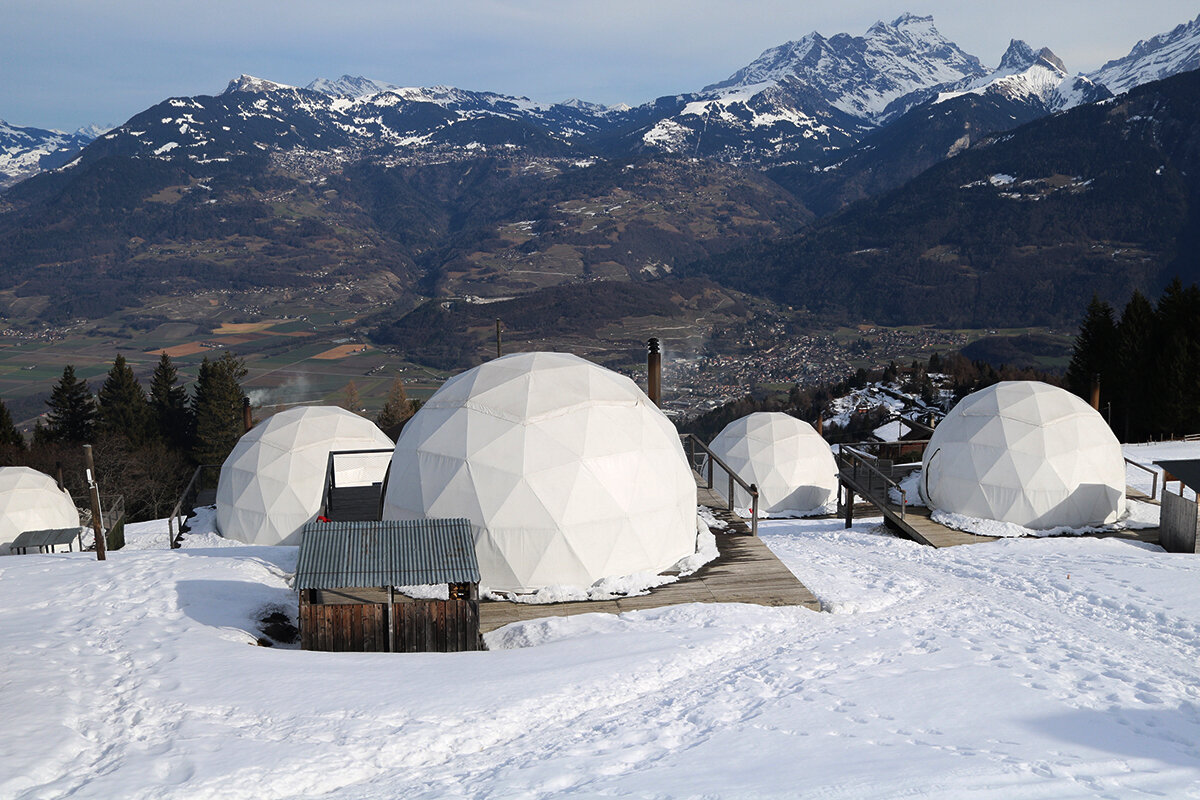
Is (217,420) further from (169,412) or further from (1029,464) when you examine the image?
(1029,464)

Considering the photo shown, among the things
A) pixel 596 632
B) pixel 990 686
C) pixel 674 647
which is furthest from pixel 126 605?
pixel 990 686

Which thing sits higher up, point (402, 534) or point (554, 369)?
point (554, 369)

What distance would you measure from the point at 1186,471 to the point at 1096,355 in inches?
1478

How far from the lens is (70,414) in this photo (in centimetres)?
6034

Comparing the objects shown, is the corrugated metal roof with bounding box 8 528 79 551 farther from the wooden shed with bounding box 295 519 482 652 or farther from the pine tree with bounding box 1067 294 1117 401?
the pine tree with bounding box 1067 294 1117 401

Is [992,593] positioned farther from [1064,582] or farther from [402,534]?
[402,534]

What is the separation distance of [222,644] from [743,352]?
149 meters

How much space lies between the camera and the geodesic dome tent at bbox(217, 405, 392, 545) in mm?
25953

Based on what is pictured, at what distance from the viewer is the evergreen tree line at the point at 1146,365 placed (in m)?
43.8

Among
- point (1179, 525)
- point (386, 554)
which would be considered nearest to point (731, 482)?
point (1179, 525)

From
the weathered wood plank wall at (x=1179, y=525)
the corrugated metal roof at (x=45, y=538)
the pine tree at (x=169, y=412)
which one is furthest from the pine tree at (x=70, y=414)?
the weathered wood plank wall at (x=1179, y=525)

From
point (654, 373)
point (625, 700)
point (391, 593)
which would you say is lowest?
point (625, 700)

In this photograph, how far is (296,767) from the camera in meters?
8.36

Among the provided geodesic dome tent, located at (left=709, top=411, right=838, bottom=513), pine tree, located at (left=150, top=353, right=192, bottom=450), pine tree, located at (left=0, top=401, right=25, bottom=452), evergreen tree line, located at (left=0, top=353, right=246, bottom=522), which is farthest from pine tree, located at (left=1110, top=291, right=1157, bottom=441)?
pine tree, located at (left=0, top=401, right=25, bottom=452)
